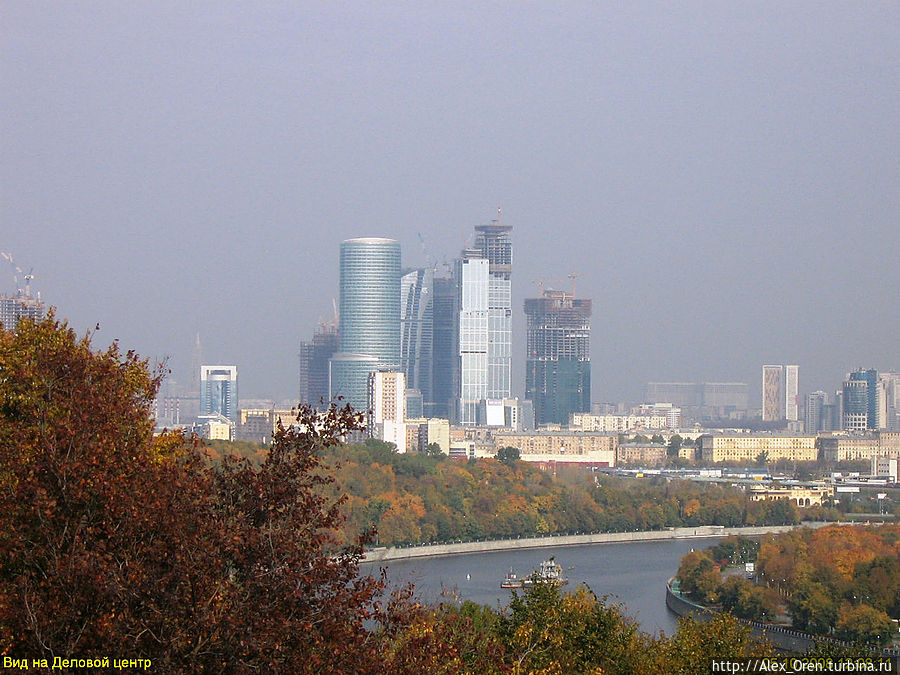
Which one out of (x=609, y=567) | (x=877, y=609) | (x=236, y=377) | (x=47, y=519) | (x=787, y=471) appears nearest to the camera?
(x=47, y=519)

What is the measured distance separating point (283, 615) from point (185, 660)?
0.86ft

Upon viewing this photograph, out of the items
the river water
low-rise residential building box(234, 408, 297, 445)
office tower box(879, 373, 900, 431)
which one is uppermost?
office tower box(879, 373, 900, 431)

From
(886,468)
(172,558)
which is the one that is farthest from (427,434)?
(172,558)

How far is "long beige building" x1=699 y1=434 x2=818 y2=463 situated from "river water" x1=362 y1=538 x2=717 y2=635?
28211 mm

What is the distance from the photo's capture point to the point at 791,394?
97.3 metres

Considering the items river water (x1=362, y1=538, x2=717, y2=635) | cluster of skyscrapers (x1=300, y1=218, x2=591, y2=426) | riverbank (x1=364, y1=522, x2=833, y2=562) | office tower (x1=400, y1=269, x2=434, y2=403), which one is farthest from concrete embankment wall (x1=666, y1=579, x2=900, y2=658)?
office tower (x1=400, y1=269, x2=434, y2=403)

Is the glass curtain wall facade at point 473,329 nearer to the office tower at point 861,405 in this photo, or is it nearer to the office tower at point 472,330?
the office tower at point 472,330

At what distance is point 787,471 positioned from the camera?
56.6 meters

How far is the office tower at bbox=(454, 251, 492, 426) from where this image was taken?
81875mm

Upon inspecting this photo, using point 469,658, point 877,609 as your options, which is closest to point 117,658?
point 469,658

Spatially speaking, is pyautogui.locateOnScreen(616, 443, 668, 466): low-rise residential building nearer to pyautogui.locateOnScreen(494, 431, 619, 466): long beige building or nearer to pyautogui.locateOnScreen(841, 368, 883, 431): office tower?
pyautogui.locateOnScreen(494, 431, 619, 466): long beige building

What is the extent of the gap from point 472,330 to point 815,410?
24712 mm

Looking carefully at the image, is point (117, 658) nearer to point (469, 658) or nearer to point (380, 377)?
point (469, 658)

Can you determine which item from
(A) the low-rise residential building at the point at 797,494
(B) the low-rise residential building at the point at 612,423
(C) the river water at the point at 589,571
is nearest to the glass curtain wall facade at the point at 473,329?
(B) the low-rise residential building at the point at 612,423
